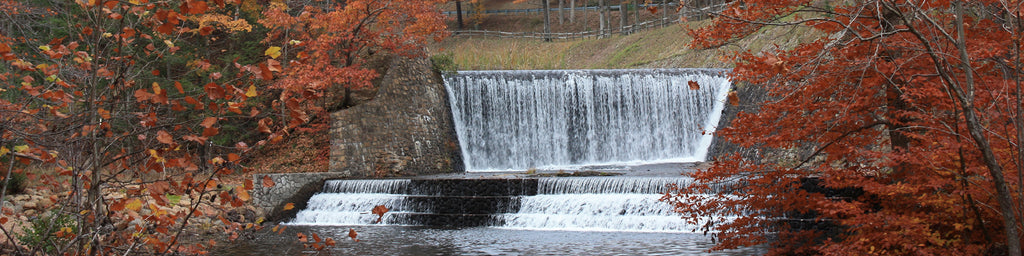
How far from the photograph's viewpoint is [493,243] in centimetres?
980

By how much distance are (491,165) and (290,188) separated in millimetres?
5652

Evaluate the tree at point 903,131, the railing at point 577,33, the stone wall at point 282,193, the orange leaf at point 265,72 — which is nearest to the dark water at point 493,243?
the tree at point 903,131

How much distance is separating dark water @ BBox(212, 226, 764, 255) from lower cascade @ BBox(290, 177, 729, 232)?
45 centimetres

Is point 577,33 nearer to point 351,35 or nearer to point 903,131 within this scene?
point 351,35

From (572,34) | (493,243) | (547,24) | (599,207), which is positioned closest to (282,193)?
(493,243)

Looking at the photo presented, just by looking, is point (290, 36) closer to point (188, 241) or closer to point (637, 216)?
point (188, 241)

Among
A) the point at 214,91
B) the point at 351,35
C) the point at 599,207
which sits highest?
the point at 351,35

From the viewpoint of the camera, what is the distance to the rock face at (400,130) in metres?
15.7

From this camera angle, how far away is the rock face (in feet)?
51.4

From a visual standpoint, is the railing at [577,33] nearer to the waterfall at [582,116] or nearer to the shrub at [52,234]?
the waterfall at [582,116]

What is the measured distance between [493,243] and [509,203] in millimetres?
2278

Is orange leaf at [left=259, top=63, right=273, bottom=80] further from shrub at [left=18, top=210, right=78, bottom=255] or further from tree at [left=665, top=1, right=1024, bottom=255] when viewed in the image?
tree at [left=665, top=1, right=1024, bottom=255]

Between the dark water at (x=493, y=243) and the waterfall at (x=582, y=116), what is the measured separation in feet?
24.2

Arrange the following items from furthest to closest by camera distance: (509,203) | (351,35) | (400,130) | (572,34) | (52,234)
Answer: (572,34) → (400,130) → (351,35) → (509,203) → (52,234)
